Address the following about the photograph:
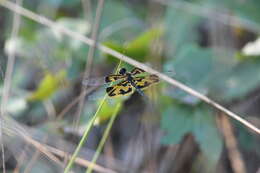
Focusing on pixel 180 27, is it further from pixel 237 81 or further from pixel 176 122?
pixel 176 122

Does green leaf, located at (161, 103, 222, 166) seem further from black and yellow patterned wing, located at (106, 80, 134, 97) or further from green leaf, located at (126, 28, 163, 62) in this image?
black and yellow patterned wing, located at (106, 80, 134, 97)

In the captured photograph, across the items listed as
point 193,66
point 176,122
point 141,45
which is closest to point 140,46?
point 141,45

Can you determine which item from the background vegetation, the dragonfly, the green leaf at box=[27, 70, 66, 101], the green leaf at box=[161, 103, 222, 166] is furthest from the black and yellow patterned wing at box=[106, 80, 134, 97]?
the green leaf at box=[27, 70, 66, 101]

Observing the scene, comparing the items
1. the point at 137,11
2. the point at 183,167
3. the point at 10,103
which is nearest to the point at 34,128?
the point at 10,103

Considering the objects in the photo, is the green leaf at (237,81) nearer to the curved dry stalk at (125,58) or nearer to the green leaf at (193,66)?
the green leaf at (193,66)

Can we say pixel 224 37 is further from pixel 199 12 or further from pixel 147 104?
pixel 147 104
